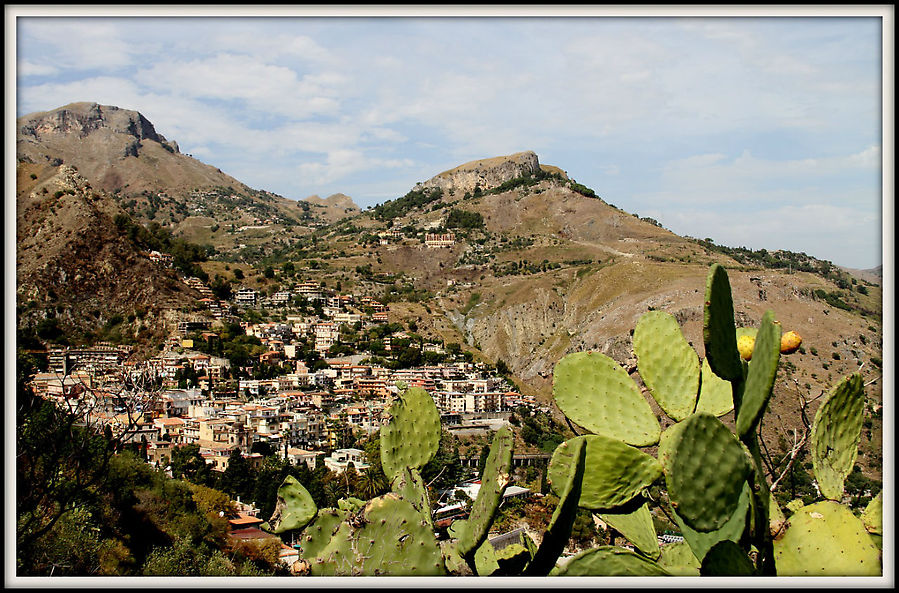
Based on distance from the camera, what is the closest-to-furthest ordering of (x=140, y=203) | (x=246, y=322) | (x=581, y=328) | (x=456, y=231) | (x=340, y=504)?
1. (x=340, y=504)
2. (x=246, y=322)
3. (x=581, y=328)
4. (x=456, y=231)
5. (x=140, y=203)

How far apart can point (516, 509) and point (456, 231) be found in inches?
2749

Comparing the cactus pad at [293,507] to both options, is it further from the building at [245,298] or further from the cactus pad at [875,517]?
the building at [245,298]

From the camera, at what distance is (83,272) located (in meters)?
39.1

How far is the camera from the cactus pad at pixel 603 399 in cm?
168

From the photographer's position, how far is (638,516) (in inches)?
66.0

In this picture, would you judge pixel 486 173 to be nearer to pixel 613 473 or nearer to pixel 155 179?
pixel 155 179

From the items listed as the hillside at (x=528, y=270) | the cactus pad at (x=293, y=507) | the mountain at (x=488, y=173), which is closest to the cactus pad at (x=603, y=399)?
the cactus pad at (x=293, y=507)

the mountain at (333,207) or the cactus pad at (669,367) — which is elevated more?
the mountain at (333,207)

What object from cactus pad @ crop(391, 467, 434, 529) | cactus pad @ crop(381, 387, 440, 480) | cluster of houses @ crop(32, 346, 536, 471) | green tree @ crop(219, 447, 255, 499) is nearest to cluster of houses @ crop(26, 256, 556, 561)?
cluster of houses @ crop(32, 346, 536, 471)

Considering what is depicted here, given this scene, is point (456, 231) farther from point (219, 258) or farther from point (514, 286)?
point (219, 258)

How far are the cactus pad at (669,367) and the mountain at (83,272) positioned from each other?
3762 cm

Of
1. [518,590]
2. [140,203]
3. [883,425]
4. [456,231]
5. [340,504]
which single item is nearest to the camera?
[518,590]

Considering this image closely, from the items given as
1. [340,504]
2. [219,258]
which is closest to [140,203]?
[219,258]

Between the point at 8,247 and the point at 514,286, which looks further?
the point at 514,286
